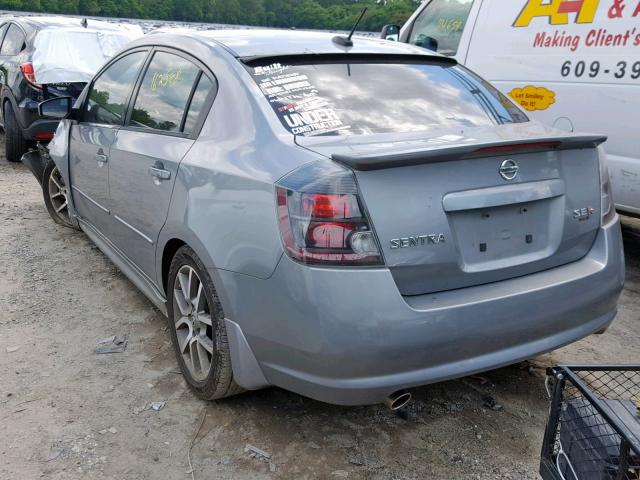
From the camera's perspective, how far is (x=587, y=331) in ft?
8.39

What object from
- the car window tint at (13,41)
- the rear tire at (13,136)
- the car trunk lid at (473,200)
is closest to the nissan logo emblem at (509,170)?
the car trunk lid at (473,200)

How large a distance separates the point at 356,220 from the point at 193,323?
3.74 feet

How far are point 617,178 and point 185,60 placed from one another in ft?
10.7

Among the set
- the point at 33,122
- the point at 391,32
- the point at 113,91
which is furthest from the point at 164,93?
the point at 33,122

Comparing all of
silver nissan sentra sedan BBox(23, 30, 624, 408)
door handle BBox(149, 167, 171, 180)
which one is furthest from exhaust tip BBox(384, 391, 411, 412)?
door handle BBox(149, 167, 171, 180)

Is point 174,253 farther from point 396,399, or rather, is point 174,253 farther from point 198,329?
point 396,399

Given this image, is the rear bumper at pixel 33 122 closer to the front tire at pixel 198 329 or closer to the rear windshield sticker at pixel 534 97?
the front tire at pixel 198 329

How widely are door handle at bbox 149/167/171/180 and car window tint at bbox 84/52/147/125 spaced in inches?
32.5

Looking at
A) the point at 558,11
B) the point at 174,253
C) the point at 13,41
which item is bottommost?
the point at 174,253

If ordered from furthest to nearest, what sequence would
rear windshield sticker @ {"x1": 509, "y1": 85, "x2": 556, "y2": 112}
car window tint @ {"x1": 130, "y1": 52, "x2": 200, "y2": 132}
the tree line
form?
the tree line → rear windshield sticker @ {"x1": 509, "y1": 85, "x2": 556, "y2": 112} → car window tint @ {"x1": 130, "y1": 52, "x2": 200, "y2": 132}

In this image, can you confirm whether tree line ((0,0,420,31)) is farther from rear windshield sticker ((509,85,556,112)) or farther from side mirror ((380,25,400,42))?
rear windshield sticker ((509,85,556,112))

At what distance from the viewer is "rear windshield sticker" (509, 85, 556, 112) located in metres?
4.91

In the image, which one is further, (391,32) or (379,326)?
(391,32)

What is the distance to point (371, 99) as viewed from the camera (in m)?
2.69
